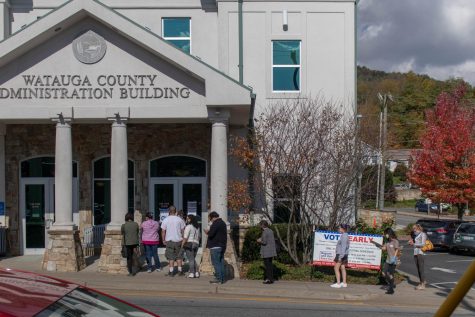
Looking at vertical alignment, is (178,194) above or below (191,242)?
above

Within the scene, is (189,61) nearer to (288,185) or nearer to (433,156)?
(288,185)

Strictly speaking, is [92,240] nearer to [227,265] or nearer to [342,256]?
[227,265]

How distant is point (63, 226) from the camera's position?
17.2 metres

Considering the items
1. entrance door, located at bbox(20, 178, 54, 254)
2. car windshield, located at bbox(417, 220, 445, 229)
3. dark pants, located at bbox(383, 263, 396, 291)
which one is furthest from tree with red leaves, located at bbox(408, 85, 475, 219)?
entrance door, located at bbox(20, 178, 54, 254)

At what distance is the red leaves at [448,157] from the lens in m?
35.4

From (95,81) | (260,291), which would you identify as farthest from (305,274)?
(95,81)

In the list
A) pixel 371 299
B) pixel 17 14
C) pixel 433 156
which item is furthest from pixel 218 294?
pixel 433 156

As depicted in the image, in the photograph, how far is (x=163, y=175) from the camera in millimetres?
21469

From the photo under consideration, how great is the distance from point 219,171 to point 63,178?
4193 millimetres

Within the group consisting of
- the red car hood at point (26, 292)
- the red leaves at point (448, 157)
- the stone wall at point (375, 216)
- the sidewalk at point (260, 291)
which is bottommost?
the sidewalk at point (260, 291)

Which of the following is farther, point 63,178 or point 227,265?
point 63,178

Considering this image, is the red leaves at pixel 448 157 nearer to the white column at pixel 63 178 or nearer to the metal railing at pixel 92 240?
the metal railing at pixel 92 240

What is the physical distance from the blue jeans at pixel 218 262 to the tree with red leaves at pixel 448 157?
23.2 metres

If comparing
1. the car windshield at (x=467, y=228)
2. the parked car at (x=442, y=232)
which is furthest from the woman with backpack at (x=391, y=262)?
the parked car at (x=442, y=232)
